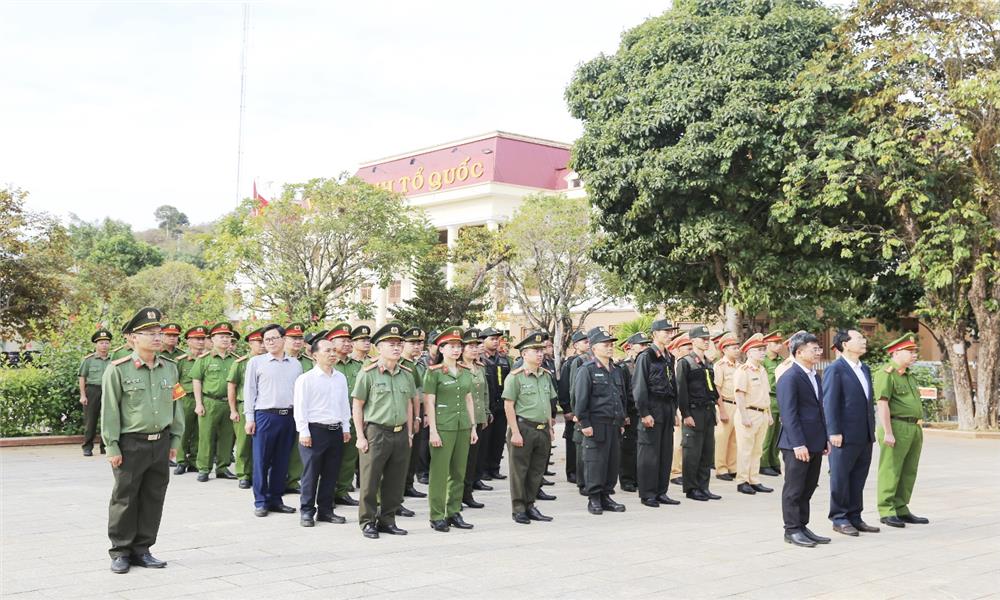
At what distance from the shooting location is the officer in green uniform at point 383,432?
802 cm

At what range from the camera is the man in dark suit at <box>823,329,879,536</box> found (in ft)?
27.6

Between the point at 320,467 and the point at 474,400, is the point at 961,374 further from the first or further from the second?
the point at 320,467

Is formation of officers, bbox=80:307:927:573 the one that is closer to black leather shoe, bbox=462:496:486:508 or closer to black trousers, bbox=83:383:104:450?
black leather shoe, bbox=462:496:486:508

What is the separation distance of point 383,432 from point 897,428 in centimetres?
489

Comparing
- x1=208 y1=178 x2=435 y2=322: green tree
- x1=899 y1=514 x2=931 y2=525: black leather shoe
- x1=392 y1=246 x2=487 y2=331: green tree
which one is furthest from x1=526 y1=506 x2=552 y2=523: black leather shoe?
x1=392 y1=246 x2=487 y2=331: green tree

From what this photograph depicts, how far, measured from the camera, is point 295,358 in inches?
383

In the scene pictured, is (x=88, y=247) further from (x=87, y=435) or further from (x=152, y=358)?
(x=152, y=358)

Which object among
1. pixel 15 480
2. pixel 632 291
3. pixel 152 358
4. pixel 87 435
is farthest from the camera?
pixel 632 291

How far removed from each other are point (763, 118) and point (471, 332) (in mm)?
12541

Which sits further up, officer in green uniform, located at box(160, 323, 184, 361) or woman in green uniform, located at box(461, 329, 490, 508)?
officer in green uniform, located at box(160, 323, 184, 361)

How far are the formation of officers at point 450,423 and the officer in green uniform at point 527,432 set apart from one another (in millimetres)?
17

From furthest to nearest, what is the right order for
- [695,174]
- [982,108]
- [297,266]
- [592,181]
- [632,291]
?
[297,266] < [632,291] < [592,181] < [695,174] < [982,108]

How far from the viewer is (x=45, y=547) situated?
7391 mm

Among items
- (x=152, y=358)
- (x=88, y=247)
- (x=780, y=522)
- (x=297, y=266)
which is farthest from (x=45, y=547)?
(x=88, y=247)
